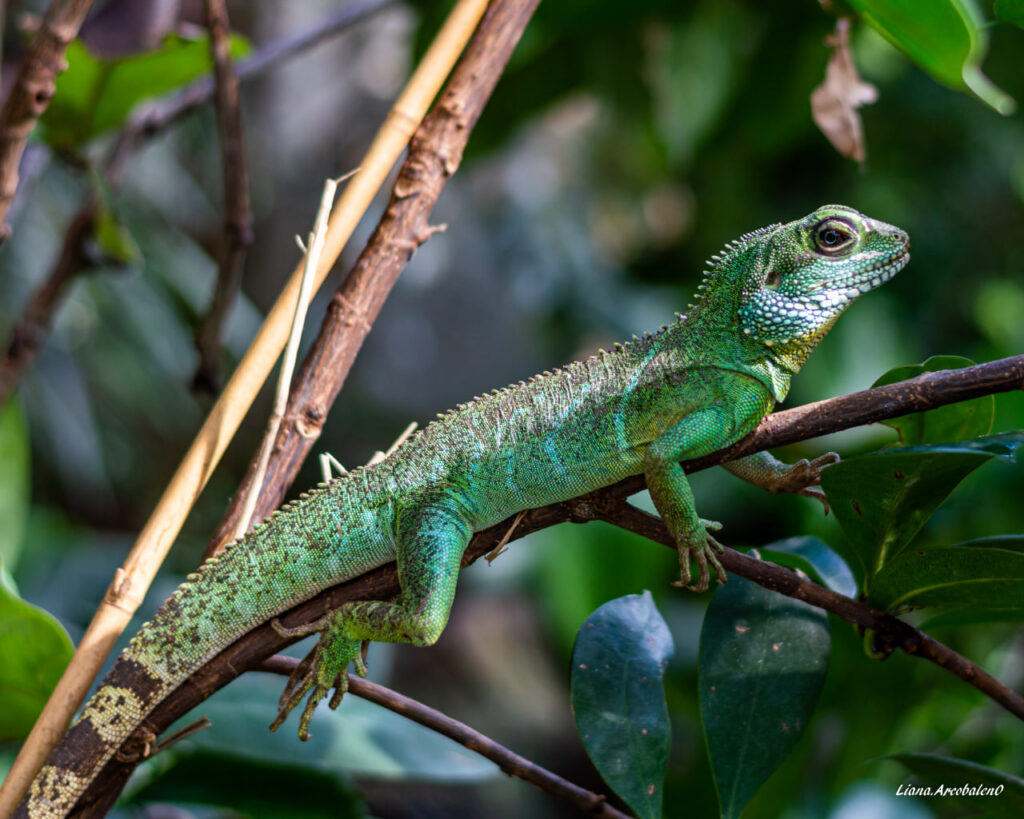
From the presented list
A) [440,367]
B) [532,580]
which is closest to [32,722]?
[532,580]

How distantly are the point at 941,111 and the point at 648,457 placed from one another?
445 centimetres

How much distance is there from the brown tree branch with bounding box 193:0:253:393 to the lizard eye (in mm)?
1636

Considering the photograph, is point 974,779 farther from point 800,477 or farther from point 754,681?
point 800,477

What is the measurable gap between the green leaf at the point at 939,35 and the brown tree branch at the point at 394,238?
0.89m

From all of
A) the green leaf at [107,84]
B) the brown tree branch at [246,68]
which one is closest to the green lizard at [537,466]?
the green leaf at [107,84]

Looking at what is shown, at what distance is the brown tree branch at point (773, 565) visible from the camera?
4.82 feet

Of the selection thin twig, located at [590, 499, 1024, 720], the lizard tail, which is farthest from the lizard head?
the lizard tail

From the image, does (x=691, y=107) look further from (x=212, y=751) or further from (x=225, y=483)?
(x=225, y=483)

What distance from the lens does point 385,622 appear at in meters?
1.95

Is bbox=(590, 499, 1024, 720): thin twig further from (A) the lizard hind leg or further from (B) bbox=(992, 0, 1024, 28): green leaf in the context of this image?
(B) bbox=(992, 0, 1024, 28): green leaf

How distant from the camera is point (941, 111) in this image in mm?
5219

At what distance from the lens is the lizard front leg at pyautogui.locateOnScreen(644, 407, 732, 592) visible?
6.09 feet

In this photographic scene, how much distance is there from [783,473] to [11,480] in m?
2.33

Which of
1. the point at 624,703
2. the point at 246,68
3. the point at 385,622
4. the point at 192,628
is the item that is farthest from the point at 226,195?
the point at 624,703
